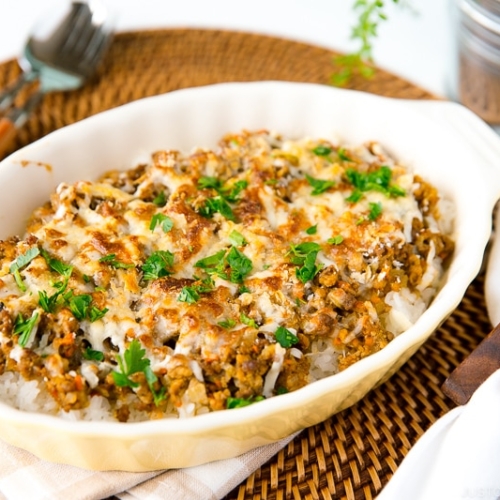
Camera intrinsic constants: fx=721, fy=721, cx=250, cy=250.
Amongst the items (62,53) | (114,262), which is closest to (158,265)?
(114,262)

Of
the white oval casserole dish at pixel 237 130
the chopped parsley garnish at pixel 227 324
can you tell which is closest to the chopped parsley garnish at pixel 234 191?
the white oval casserole dish at pixel 237 130

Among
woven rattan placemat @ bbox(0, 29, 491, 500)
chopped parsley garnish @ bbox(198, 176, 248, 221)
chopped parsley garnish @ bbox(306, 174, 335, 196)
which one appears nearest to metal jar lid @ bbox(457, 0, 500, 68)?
woven rattan placemat @ bbox(0, 29, 491, 500)

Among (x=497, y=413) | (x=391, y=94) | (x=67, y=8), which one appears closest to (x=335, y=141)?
(x=391, y=94)

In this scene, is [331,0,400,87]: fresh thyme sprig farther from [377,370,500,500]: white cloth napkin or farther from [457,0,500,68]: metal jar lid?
[377,370,500,500]: white cloth napkin

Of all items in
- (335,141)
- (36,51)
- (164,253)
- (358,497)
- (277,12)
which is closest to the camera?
(358,497)

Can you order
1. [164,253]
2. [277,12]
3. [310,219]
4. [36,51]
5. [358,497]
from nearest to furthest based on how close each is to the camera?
[358,497] < [164,253] < [310,219] < [36,51] < [277,12]

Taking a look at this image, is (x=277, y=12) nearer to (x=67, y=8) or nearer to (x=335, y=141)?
(x=67, y=8)

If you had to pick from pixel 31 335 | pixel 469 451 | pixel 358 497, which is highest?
pixel 469 451

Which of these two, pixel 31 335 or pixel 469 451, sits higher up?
pixel 469 451
